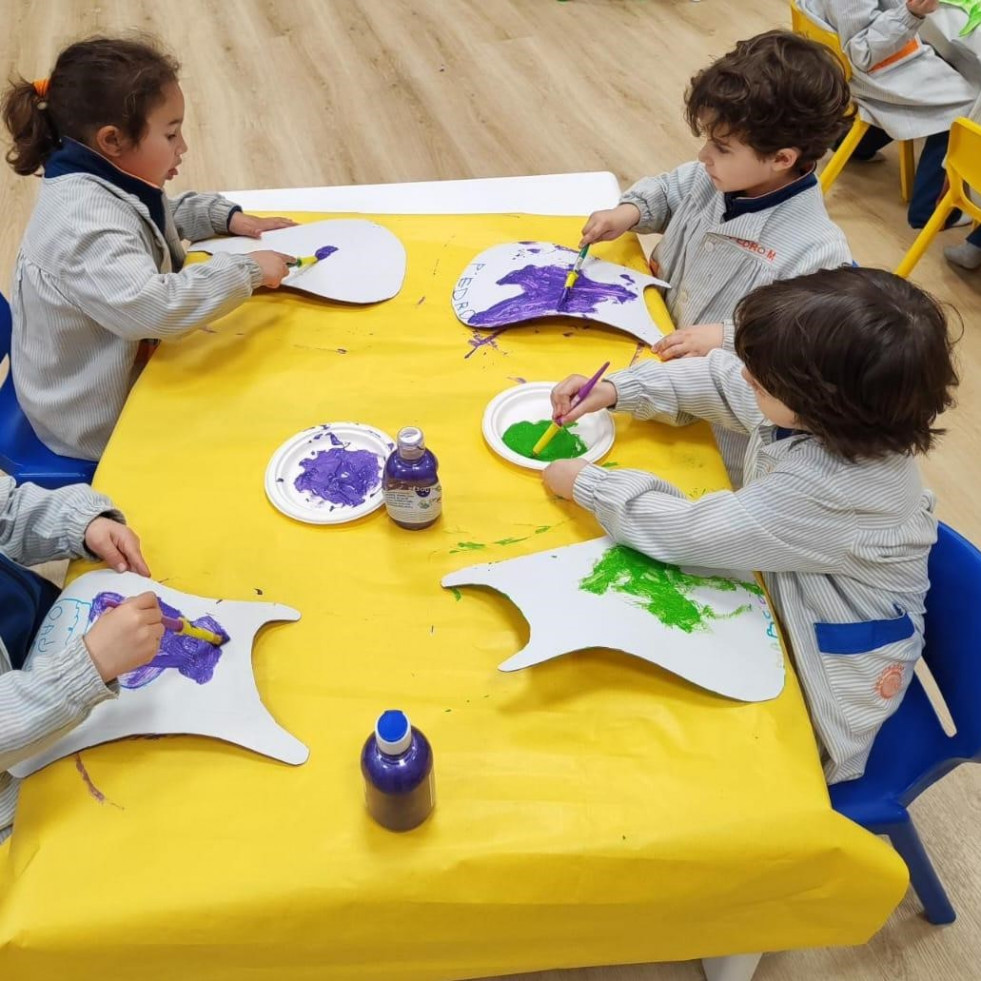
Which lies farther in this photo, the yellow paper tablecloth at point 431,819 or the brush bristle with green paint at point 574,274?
the brush bristle with green paint at point 574,274

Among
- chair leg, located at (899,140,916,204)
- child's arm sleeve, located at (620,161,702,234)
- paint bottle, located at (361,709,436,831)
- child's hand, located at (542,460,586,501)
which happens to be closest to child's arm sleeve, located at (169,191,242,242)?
child's arm sleeve, located at (620,161,702,234)

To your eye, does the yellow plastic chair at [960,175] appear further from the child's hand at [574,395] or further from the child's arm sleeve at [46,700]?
the child's arm sleeve at [46,700]

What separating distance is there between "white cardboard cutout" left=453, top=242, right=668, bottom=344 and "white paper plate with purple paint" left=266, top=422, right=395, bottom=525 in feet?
1.00

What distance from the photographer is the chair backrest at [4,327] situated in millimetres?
1415

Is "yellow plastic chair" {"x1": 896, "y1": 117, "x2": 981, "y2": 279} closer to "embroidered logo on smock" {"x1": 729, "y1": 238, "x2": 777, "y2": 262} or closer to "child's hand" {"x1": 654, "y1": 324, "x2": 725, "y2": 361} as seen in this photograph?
"embroidered logo on smock" {"x1": 729, "y1": 238, "x2": 777, "y2": 262}

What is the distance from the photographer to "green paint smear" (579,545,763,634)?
2.99 feet

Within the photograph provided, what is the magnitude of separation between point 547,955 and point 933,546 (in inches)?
27.0

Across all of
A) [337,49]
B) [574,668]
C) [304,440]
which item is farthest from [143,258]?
[337,49]

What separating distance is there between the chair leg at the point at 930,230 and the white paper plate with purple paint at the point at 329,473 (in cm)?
166

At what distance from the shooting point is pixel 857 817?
38.5 inches

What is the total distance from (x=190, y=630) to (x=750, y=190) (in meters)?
1.11

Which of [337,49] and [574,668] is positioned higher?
[574,668]

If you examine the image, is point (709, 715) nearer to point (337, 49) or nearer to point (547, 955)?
point (547, 955)

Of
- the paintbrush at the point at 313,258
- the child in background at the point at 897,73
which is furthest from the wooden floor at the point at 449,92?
the paintbrush at the point at 313,258
